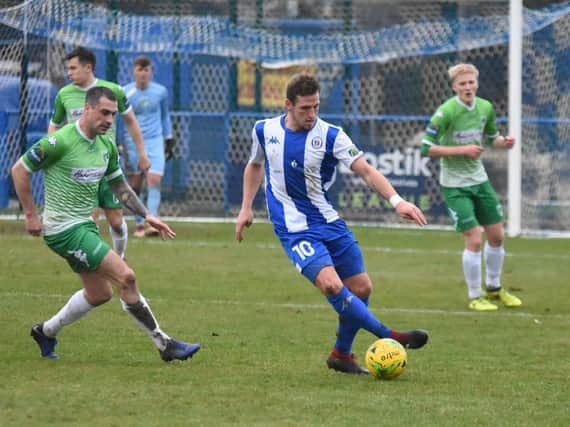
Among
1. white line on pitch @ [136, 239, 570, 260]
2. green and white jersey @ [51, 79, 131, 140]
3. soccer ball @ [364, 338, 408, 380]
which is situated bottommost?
white line on pitch @ [136, 239, 570, 260]

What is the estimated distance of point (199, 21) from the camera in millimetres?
17828

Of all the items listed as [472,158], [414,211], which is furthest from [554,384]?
[472,158]

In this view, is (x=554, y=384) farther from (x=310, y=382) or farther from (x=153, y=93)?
(x=153, y=93)

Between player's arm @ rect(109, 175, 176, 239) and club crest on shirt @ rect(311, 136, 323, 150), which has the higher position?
club crest on shirt @ rect(311, 136, 323, 150)

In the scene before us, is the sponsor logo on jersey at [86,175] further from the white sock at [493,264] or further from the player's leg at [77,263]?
the white sock at [493,264]

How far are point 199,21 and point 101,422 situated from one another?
12211 millimetres

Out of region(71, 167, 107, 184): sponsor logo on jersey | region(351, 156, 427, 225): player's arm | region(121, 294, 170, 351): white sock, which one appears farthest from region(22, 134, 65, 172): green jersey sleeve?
region(351, 156, 427, 225): player's arm

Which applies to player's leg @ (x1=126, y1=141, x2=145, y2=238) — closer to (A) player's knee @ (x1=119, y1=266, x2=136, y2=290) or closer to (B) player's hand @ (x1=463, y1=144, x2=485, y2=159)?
(B) player's hand @ (x1=463, y1=144, x2=485, y2=159)

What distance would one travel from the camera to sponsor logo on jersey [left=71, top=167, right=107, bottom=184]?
7766 mm

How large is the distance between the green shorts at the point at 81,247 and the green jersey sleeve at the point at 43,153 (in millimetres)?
433

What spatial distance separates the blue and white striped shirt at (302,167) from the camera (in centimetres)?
758

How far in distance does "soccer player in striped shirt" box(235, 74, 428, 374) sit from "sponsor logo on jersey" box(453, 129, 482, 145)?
329 centimetres

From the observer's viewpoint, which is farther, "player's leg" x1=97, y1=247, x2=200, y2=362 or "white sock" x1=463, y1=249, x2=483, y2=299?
"white sock" x1=463, y1=249, x2=483, y2=299

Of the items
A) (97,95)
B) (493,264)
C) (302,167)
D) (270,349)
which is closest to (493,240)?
(493,264)
